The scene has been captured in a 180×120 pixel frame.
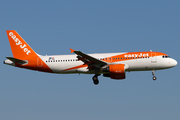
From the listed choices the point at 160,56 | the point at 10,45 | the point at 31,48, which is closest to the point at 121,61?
the point at 160,56

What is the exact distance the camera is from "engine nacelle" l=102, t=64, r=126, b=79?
49.4m

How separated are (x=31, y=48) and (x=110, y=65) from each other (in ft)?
44.8

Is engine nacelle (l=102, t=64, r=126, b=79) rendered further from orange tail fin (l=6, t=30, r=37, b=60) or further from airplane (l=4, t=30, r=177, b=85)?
orange tail fin (l=6, t=30, r=37, b=60)

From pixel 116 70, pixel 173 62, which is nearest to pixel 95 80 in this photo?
pixel 116 70

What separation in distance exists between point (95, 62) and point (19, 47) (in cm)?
1335

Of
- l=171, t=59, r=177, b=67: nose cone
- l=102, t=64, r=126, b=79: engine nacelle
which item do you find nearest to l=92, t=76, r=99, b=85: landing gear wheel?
l=102, t=64, r=126, b=79: engine nacelle

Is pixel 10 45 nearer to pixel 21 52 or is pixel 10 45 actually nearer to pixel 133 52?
pixel 21 52

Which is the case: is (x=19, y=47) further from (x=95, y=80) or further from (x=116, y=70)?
(x=116, y=70)

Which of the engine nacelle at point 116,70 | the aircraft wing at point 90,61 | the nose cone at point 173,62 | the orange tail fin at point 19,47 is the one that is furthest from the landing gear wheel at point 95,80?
the nose cone at point 173,62

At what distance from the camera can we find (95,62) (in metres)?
50.0

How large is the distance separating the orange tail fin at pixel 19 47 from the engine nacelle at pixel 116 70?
12.2m

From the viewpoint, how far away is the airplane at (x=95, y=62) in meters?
50.0

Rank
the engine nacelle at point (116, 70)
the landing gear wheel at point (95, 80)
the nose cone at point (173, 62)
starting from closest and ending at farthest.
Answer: the engine nacelle at point (116, 70) < the nose cone at point (173, 62) < the landing gear wheel at point (95, 80)

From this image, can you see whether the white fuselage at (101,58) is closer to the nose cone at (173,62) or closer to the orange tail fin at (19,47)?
the nose cone at (173,62)
